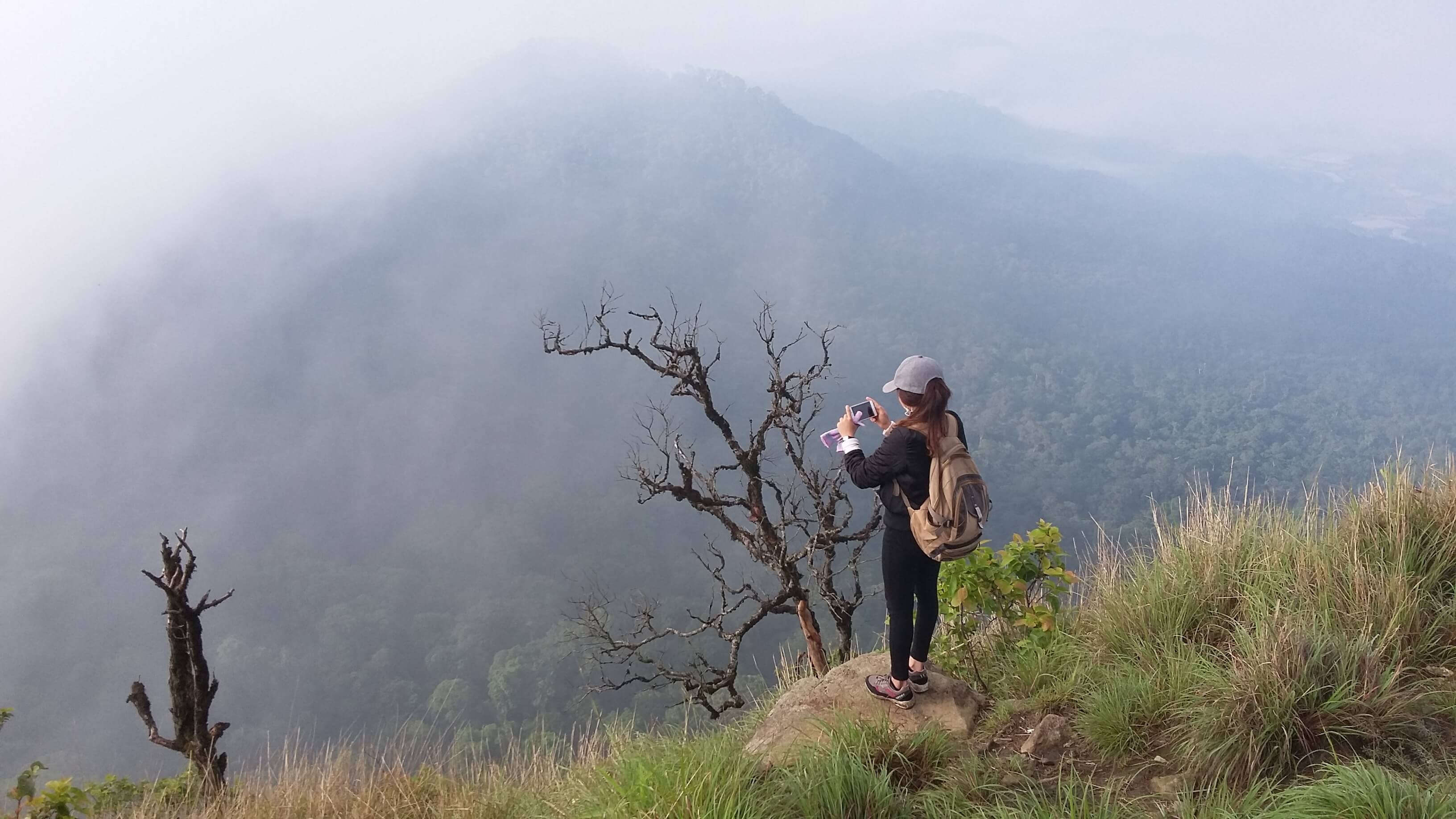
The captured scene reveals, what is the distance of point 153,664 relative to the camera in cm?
7606

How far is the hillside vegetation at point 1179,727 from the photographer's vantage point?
115 inches

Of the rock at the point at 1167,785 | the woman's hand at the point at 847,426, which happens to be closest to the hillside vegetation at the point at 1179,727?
the rock at the point at 1167,785

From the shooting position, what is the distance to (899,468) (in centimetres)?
382

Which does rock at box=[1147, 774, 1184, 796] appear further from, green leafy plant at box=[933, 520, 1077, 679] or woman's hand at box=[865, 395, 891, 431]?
woman's hand at box=[865, 395, 891, 431]

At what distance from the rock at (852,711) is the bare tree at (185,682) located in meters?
5.64

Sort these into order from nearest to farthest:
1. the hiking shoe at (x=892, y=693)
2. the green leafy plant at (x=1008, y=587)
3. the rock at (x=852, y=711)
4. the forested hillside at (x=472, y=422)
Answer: the rock at (x=852, y=711) → the hiking shoe at (x=892, y=693) → the green leafy plant at (x=1008, y=587) → the forested hillside at (x=472, y=422)

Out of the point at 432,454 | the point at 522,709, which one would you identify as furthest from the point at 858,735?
the point at 432,454

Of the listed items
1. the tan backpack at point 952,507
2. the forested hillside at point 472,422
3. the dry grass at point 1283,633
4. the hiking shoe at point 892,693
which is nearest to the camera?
→ the dry grass at point 1283,633

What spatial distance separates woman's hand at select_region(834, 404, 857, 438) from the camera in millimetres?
3852

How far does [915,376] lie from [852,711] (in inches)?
74.5

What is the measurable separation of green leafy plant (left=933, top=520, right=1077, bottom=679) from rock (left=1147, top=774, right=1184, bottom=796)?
141 cm

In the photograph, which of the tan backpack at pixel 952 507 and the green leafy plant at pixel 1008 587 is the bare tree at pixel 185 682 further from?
the tan backpack at pixel 952 507

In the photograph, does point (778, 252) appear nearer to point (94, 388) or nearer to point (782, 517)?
point (94, 388)

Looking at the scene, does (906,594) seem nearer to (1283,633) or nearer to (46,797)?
(1283,633)
